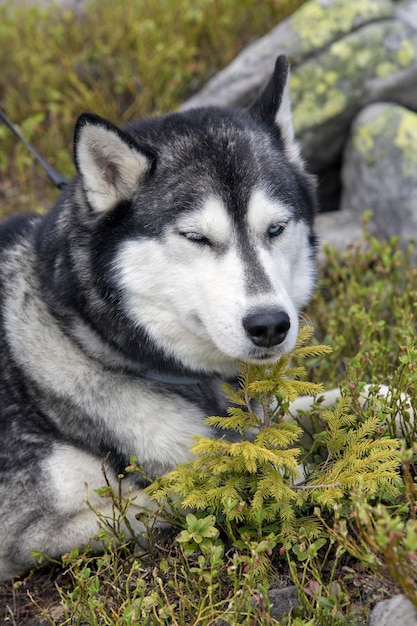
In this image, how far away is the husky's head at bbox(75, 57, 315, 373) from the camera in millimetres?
2676

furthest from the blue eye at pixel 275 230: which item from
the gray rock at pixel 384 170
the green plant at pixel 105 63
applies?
the green plant at pixel 105 63

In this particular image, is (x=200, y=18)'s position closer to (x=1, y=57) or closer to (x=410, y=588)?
(x=1, y=57)

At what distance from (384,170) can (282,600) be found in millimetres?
3948

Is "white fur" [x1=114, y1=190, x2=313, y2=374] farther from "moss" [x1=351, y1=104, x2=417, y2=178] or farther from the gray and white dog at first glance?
"moss" [x1=351, y1=104, x2=417, y2=178]

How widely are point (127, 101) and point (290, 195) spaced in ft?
15.4

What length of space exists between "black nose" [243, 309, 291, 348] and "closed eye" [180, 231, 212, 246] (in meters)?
0.36

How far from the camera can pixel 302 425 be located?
130 inches

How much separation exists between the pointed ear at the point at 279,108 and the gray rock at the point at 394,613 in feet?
6.10

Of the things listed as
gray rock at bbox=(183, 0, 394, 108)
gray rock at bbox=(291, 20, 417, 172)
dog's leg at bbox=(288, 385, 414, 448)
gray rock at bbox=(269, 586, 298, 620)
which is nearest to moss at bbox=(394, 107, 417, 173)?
gray rock at bbox=(291, 20, 417, 172)

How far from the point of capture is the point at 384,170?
5.70m

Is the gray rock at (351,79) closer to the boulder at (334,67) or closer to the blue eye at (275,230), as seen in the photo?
the boulder at (334,67)

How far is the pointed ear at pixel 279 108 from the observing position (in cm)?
321

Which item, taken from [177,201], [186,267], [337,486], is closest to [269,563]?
[337,486]

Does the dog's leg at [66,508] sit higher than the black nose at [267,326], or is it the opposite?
the black nose at [267,326]
